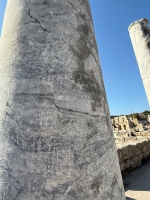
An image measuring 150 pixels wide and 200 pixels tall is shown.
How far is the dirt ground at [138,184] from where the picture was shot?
4.45m

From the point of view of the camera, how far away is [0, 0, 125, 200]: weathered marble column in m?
0.83

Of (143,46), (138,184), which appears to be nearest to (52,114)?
(143,46)

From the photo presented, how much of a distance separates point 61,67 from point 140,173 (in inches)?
267

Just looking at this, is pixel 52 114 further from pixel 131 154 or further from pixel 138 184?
pixel 131 154

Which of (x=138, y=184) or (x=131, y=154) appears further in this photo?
(x=131, y=154)

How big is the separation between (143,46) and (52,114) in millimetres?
4410

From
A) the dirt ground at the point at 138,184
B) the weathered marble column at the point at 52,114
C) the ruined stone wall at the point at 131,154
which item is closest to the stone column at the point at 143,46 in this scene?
the dirt ground at the point at 138,184

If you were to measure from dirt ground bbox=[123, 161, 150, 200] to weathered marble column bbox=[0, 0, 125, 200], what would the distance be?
14.1 feet

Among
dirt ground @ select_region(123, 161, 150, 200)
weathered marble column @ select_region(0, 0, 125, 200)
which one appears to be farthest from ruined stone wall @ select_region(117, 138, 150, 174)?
weathered marble column @ select_region(0, 0, 125, 200)

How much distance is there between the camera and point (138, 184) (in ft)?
17.3

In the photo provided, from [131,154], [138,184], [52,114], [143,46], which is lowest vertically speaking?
[138,184]

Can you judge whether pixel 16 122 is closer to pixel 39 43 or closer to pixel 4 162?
pixel 4 162

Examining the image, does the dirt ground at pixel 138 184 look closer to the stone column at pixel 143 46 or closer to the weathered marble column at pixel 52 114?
the stone column at pixel 143 46

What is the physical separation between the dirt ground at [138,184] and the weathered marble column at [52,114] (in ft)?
14.1
